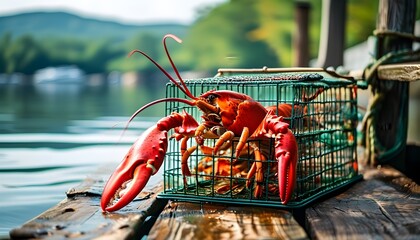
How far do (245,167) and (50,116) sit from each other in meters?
13.8

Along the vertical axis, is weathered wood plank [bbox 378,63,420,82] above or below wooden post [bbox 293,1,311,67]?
below

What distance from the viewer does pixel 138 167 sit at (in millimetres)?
3535

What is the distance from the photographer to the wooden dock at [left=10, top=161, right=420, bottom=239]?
10.6 feet

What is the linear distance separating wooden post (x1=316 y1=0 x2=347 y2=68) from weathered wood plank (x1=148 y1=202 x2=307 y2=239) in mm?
5669

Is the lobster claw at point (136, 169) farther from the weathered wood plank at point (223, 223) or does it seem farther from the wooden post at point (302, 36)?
the wooden post at point (302, 36)

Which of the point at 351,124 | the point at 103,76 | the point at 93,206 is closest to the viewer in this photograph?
the point at 93,206

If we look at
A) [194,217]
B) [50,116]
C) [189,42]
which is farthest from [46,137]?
[189,42]

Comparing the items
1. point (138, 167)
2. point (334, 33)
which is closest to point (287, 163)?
point (138, 167)

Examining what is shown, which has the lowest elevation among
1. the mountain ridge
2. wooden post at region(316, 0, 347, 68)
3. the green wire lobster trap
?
the green wire lobster trap

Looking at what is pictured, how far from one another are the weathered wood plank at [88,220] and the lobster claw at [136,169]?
104 millimetres

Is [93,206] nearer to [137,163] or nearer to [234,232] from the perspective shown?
[137,163]

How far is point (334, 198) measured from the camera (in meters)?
4.15

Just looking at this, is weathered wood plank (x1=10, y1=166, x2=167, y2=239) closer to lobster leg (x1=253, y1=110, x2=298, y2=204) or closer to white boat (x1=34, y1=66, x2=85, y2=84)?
lobster leg (x1=253, y1=110, x2=298, y2=204)

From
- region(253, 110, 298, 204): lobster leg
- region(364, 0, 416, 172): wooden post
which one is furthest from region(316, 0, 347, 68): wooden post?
region(253, 110, 298, 204): lobster leg
